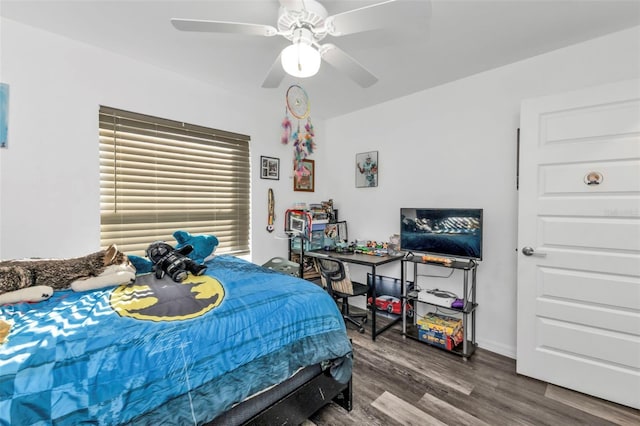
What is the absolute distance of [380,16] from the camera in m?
1.28

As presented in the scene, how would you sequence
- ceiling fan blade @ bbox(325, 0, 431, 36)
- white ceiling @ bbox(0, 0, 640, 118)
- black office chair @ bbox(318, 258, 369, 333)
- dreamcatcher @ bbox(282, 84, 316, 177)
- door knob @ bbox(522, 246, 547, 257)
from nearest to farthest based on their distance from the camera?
ceiling fan blade @ bbox(325, 0, 431, 36), white ceiling @ bbox(0, 0, 640, 118), door knob @ bbox(522, 246, 547, 257), black office chair @ bbox(318, 258, 369, 333), dreamcatcher @ bbox(282, 84, 316, 177)

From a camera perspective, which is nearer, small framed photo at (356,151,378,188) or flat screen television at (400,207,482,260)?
flat screen television at (400,207,482,260)

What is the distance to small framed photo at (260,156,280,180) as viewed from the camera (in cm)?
321

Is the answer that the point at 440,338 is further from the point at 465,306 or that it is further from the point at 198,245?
the point at 198,245

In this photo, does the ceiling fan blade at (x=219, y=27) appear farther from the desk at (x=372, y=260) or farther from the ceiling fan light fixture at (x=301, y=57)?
the desk at (x=372, y=260)

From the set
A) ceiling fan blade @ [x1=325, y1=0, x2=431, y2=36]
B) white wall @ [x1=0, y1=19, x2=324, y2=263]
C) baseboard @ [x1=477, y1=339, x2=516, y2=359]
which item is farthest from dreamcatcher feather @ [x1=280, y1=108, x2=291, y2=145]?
baseboard @ [x1=477, y1=339, x2=516, y2=359]

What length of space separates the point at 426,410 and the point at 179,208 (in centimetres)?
249

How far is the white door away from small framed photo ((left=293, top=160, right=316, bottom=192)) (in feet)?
7.28

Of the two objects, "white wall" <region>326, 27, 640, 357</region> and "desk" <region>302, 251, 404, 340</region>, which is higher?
"white wall" <region>326, 27, 640, 357</region>

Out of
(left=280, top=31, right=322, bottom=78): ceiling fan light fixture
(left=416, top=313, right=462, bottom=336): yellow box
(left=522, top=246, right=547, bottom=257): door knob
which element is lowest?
(left=416, top=313, right=462, bottom=336): yellow box

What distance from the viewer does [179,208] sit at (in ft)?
8.75

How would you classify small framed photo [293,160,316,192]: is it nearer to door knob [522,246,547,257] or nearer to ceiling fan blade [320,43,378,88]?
ceiling fan blade [320,43,378,88]

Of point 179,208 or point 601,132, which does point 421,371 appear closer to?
point 601,132

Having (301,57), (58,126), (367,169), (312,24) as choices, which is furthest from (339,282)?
(58,126)
